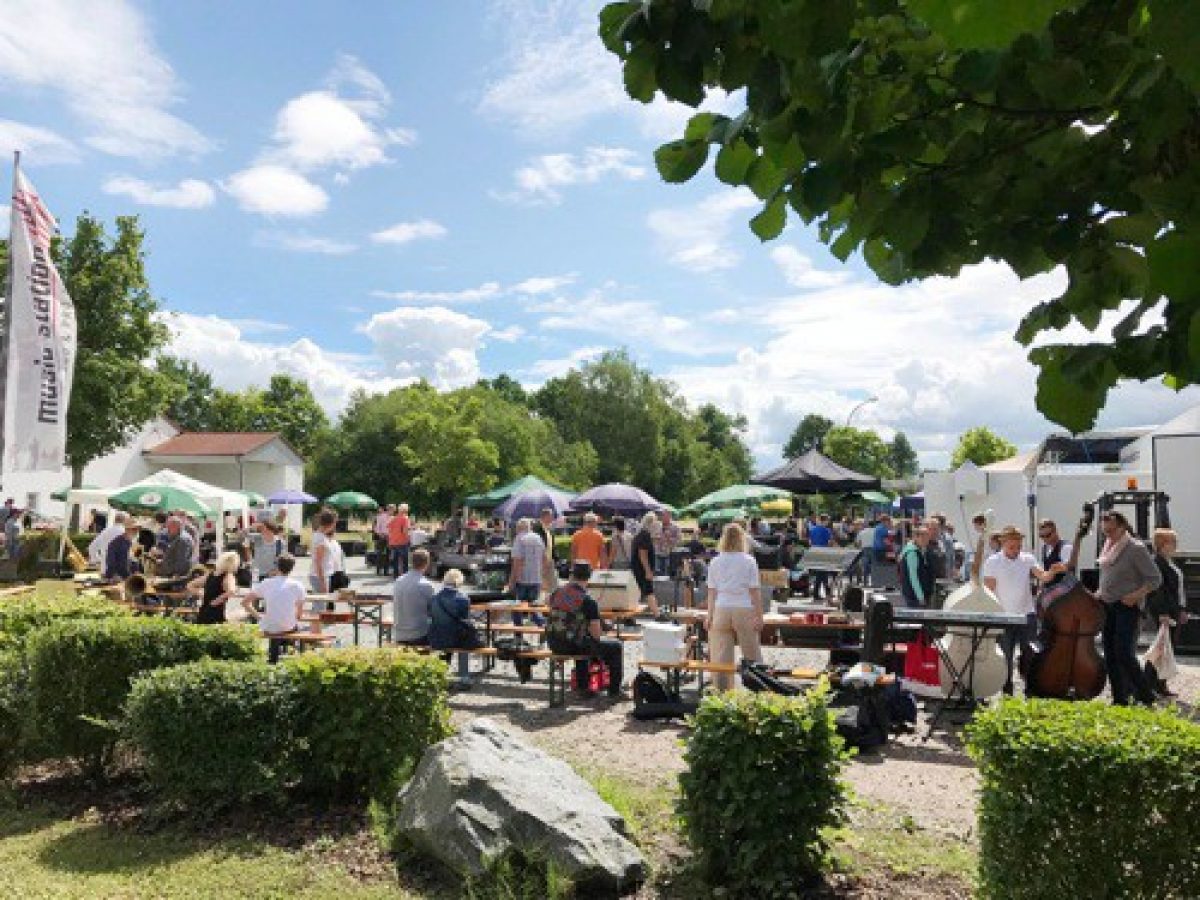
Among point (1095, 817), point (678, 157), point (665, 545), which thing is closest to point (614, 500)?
point (665, 545)

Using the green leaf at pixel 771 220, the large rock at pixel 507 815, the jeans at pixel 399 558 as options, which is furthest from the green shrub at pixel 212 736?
the jeans at pixel 399 558

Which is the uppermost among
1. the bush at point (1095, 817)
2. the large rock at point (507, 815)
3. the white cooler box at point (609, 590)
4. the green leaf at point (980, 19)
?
the green leaf at point (980, 19)

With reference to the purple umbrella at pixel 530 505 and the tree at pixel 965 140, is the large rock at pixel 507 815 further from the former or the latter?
the purple umbrella at pixel 530 505

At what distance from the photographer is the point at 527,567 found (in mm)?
13523

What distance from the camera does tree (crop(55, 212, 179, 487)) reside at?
2877 cm

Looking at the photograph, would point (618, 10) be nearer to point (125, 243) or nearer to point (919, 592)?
point (919, 592)

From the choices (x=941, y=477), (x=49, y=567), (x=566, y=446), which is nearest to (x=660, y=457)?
(x=566, y=446)

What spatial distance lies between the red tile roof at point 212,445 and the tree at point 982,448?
5761 centimetres

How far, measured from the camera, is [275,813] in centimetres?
602

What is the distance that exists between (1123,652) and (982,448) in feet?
264

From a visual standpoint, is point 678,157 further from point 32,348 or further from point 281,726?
point 32,348

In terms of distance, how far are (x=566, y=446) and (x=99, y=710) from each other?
2260 inches

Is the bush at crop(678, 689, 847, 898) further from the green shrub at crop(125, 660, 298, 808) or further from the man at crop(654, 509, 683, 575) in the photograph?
the man at crop(654, 509, 683, 575)

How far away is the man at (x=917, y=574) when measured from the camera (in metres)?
11.8
